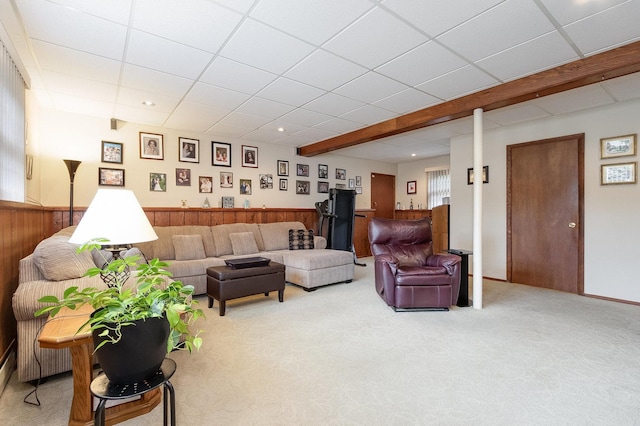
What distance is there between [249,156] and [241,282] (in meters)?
3.06

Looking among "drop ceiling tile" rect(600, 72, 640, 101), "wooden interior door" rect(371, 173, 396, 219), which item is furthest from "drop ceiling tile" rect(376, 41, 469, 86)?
"wooden interior door" rect(371, 173, 396, 219)

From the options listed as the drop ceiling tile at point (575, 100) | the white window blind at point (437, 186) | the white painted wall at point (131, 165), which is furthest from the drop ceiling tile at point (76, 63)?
the white window blind at point (437, 186)

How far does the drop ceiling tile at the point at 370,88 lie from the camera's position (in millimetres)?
3146

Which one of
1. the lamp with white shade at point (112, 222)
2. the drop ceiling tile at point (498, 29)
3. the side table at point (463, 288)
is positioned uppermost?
the drop ceiling tile at point (498, 29)

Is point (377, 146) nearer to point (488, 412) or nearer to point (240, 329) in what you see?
point (240, 329)

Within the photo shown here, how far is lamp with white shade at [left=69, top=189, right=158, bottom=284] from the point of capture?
1.45 metres

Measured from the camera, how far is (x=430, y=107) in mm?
3973

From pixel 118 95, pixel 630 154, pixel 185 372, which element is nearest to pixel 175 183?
pixel 118 95

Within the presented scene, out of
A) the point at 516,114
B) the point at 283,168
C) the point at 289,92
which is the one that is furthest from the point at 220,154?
the point at 516,114

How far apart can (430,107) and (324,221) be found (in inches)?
134

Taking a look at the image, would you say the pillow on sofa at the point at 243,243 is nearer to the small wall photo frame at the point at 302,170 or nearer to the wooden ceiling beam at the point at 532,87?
the small wall photo frame at the point at 302,170

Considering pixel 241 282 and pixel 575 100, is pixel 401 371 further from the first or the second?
pixel 575 100

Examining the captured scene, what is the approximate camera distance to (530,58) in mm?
2707

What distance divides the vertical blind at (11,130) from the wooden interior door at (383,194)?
21.4ft
